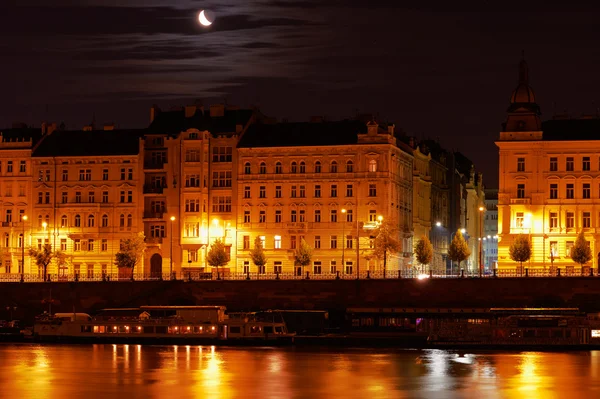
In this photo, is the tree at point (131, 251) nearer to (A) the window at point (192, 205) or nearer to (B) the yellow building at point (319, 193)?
(A) the window at point (192, 205)

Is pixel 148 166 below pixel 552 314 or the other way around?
the other way around

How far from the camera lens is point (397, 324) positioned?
129375 millimetres

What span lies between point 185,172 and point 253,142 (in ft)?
23.5

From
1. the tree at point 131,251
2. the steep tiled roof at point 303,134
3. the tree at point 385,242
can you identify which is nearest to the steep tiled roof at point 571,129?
the tree at point 385,242

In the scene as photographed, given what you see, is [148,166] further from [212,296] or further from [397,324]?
[397,324]

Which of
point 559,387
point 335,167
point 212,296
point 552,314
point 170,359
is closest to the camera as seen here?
point 559,387

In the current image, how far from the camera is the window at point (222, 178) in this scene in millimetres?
162750

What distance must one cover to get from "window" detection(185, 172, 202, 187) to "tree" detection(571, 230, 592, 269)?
37.5 metres

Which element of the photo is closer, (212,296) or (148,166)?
(212,296)

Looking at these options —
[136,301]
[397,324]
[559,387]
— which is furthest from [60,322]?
[559,387]

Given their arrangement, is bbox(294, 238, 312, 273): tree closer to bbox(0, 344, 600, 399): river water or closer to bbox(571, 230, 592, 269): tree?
bbox(571, 230, 592, 269): tree

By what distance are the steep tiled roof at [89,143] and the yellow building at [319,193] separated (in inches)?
461

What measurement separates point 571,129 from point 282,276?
28.7m

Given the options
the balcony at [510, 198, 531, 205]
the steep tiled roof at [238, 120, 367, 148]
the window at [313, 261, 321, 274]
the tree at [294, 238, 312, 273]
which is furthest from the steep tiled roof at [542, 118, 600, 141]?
the window at [313, 261, 321, 274]
